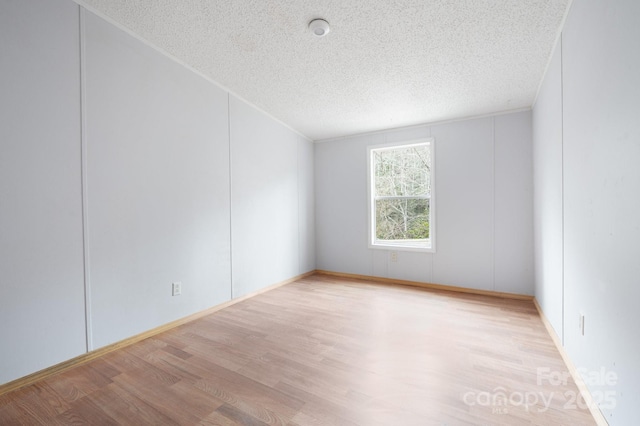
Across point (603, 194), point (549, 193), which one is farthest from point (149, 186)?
point (549, 193)

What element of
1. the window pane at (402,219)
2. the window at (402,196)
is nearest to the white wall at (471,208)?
the window at (402,196)

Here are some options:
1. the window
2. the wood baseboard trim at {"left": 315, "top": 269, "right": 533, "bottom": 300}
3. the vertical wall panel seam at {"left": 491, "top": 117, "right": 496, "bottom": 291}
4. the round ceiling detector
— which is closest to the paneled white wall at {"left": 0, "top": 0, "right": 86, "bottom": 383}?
the round ceiling detector

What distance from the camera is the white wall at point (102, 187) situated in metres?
1.63

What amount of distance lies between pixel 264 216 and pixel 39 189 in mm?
2243

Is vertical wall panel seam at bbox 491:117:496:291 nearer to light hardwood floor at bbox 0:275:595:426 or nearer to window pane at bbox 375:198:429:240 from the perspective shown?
light hardwood floor at bbox 0:275:595:426

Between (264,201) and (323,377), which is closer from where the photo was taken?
(323,377)

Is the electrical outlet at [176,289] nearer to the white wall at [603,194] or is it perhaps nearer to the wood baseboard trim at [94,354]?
the wood baseboard trim at [94,354]

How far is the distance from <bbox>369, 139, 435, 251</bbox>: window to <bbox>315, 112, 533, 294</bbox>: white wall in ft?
0.40

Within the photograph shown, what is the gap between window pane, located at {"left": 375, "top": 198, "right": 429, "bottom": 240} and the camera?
4031 mm

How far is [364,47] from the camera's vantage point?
221 cm

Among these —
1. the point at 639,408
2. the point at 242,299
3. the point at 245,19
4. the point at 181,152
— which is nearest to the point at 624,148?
the point at 639,408

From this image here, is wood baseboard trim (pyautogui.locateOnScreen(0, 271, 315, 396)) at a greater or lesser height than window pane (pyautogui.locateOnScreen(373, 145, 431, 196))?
lesser

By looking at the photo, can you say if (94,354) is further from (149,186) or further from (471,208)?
(471,208)

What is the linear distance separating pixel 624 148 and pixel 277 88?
2828mm
